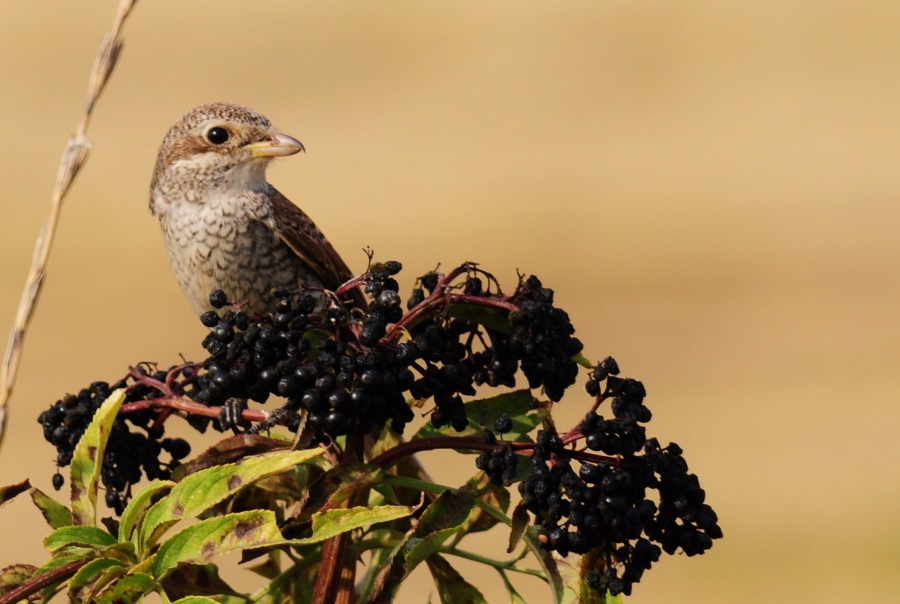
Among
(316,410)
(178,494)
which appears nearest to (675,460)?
(316,410)

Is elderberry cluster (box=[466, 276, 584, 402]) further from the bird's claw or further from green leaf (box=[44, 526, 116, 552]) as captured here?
green leaf (box=[44, 526, 116, 552])

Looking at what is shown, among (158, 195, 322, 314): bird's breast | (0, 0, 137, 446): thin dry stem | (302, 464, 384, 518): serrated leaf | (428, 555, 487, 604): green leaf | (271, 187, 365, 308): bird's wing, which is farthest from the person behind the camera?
(271, 187, 365, 308): bird's wing

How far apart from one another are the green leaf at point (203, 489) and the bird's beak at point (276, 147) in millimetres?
2629

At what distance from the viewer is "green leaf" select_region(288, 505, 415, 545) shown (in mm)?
1890

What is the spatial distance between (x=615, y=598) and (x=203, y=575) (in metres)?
0.75

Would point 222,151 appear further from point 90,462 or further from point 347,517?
point 347,517

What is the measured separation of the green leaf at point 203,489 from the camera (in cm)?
192

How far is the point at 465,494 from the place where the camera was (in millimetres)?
2025

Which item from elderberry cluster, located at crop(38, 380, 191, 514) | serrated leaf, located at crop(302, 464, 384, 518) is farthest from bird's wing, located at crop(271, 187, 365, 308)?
serrated leaf, located at crop(302, 464, 384, 518)

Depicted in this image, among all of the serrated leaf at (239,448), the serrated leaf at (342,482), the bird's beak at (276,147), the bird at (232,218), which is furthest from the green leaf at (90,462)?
the bird's beak at (276,147)

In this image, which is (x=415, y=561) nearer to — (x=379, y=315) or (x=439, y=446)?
(x=439, y=446)

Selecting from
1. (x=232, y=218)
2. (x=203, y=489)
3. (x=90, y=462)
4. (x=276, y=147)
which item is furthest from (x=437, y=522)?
(x=276, y=147)

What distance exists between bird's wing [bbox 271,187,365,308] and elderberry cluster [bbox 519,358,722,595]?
8.09ft

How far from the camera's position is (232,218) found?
4434 millimetres
